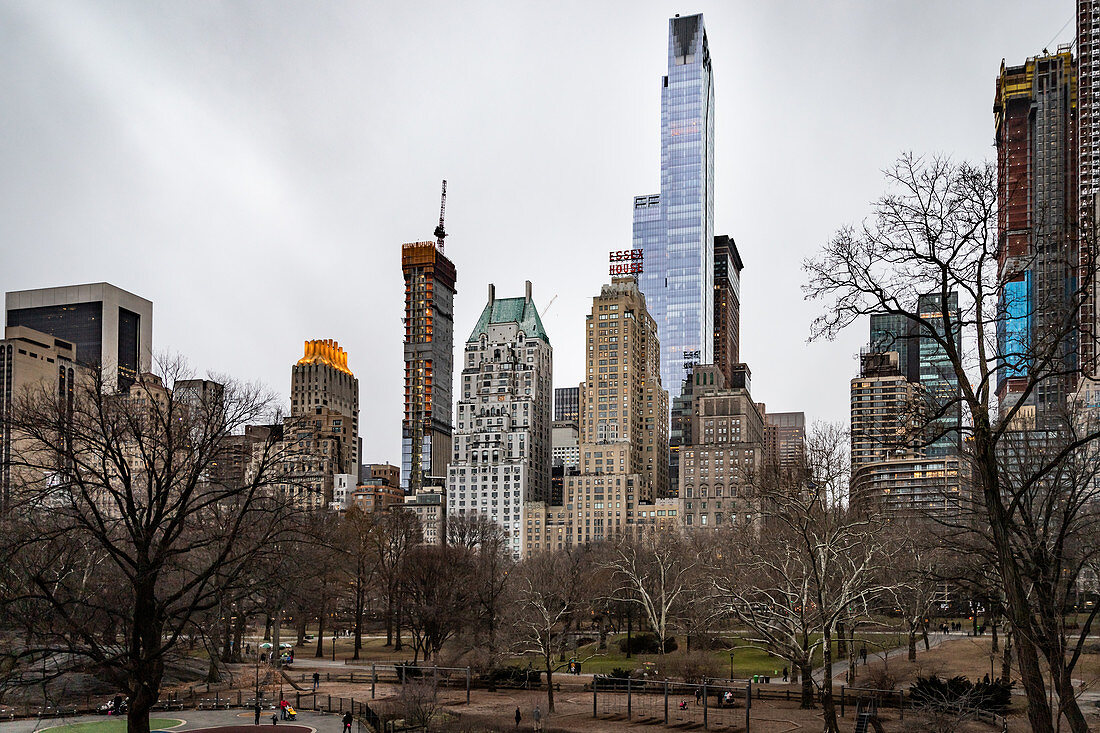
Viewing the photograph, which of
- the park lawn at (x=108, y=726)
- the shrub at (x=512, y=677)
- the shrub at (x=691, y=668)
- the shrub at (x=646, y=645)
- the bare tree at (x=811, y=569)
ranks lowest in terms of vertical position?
the shrub at (x=646, y=645)

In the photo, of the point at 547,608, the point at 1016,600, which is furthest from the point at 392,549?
the point at 1016,600

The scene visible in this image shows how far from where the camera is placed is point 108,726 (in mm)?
43625

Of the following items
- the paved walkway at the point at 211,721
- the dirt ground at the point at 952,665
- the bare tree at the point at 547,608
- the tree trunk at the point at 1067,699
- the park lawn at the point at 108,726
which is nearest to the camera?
the tree trunk at the point at 1067,699

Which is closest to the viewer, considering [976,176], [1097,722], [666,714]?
[976,176]

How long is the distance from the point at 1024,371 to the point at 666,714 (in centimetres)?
3385

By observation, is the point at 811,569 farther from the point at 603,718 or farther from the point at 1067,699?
the point at 1067,699

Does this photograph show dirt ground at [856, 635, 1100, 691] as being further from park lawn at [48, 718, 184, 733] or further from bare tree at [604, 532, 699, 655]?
park lawn at [48, 718, 184, 733]

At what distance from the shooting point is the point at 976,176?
14.2 meters

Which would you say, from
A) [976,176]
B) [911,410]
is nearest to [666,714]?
[911,410]

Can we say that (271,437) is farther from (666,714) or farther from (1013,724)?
(1013,724)

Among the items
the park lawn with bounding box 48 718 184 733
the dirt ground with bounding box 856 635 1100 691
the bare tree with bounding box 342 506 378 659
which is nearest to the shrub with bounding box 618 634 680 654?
the dirt ground with bounding box 856 635 1100 691

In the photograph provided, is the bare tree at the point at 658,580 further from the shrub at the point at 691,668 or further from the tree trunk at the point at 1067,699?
the tree trunk at the point at 1067,699

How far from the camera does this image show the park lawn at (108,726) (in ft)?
139

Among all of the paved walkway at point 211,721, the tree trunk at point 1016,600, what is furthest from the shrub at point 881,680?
the tree trunk at point 1016,600
